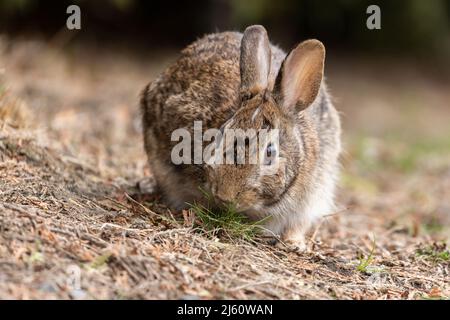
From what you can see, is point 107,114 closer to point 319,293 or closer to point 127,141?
point 127,141


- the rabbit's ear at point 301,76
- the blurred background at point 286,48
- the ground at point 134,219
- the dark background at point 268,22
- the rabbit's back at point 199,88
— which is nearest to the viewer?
the ground at point 134,219

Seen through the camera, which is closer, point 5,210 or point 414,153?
point 5,210
